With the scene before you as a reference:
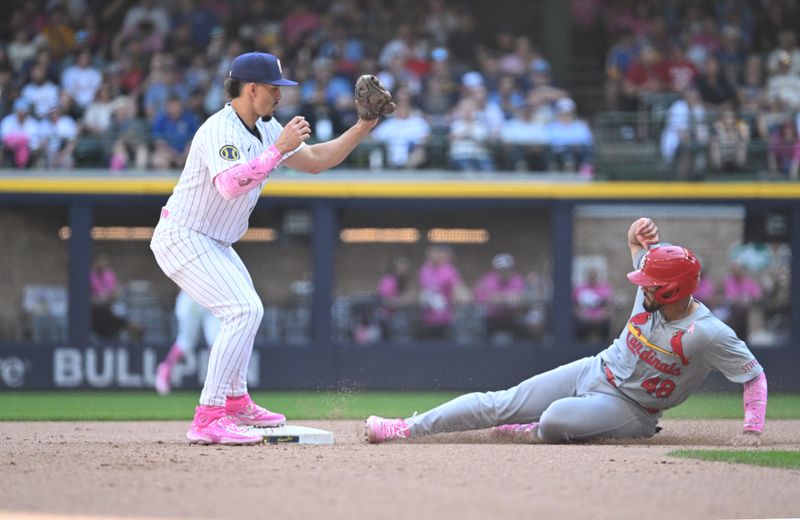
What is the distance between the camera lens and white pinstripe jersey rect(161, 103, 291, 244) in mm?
6156

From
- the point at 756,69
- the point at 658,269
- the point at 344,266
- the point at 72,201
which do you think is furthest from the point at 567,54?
the point at 658,269

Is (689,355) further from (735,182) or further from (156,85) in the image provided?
(156,85)

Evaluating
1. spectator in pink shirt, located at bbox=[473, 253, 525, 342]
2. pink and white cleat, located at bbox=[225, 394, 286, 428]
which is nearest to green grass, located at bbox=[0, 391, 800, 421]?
spectator in pink shirt, located at bbox=[473, 253, 525, 342]

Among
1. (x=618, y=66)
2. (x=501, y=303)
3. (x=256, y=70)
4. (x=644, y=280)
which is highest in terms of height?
(x=618, y=66)

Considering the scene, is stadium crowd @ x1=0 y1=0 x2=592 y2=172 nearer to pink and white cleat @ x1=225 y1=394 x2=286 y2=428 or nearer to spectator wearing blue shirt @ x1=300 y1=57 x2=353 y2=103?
spectator wearing blue shirt @ x1=300 y1=57 x2=353 y2=103

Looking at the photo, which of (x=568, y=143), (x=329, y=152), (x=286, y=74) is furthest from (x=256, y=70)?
(x=286, y=74)

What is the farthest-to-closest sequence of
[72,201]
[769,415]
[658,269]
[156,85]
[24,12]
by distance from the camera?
[24,12] < [156,85] < [72,201] < [769,415] < [658,269]

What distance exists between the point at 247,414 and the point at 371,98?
185cm

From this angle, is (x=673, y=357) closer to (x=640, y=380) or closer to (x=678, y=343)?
(x=678, y=343)

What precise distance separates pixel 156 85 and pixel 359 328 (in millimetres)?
3904

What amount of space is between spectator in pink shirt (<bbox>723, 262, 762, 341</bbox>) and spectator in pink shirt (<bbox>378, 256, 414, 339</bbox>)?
3656 mm

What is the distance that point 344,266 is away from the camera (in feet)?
46.9

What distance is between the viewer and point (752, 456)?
19.6 feet

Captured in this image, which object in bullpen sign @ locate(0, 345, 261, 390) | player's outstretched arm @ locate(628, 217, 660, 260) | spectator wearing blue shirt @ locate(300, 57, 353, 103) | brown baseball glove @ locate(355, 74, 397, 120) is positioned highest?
spectator wearing blue shirt @ locate(300, 57, 353, 103)
